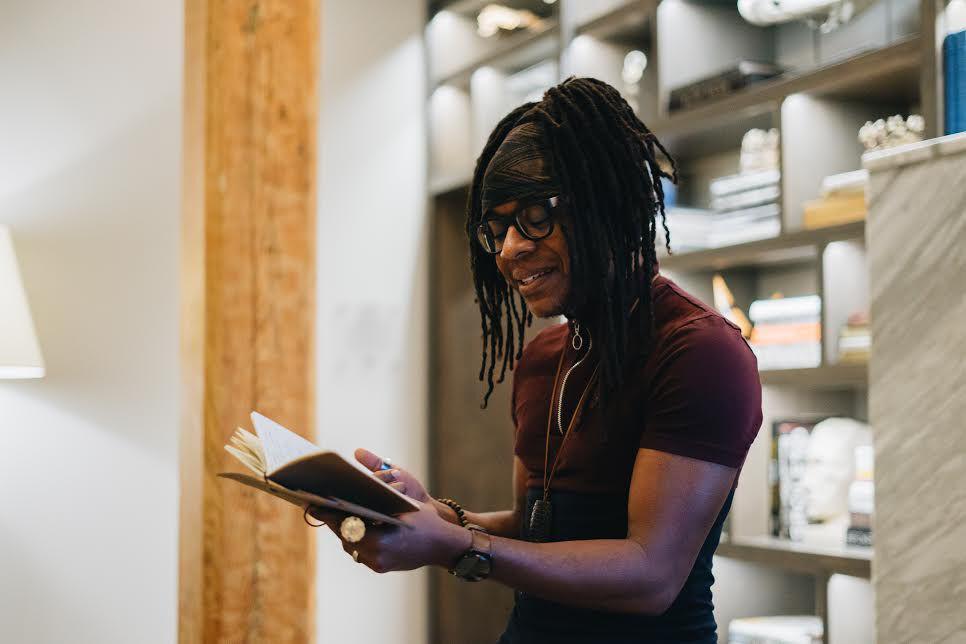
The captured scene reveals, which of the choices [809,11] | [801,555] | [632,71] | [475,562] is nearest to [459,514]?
[475,562]

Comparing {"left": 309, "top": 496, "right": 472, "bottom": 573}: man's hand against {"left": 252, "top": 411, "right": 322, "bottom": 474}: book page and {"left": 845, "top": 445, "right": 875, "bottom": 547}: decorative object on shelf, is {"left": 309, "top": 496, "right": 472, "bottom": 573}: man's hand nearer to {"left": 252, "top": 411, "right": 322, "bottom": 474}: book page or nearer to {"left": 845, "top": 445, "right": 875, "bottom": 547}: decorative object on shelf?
{"left": 252, "top": 411, "right": 322, "bottom": 474}: book page

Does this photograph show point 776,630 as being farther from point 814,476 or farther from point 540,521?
point 540,521

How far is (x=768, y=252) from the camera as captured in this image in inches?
95.0

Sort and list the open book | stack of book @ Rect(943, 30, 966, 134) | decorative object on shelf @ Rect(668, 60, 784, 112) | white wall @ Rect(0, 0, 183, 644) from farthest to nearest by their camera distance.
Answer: white wall @ Rect(0, 0, 183, 644) → decorative object on shelf @ Rect(668, 60, 784, 112) → stack of book @ Rect(943, 30, 966, 134) → the open book

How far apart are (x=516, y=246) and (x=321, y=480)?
0.39m

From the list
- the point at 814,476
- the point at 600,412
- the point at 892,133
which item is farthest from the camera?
the point at 814,476

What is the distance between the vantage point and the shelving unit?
2199mm

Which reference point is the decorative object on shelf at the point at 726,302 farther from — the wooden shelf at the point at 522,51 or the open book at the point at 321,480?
the open book at the point at 321,480

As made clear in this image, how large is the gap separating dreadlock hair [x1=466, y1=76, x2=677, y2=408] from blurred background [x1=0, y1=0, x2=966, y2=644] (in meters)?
0.40

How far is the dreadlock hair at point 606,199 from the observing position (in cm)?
118

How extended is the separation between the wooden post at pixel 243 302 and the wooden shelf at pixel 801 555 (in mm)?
1061

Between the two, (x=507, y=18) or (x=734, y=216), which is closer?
(x=734, y=216)

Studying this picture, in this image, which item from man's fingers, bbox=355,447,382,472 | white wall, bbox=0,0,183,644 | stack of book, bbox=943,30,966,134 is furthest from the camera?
white wall, bbox=0,0,183,644

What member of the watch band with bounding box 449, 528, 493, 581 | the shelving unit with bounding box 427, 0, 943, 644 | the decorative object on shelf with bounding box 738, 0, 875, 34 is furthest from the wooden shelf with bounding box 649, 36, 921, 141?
the watch band with bounding box 449, 528, 493, 581
